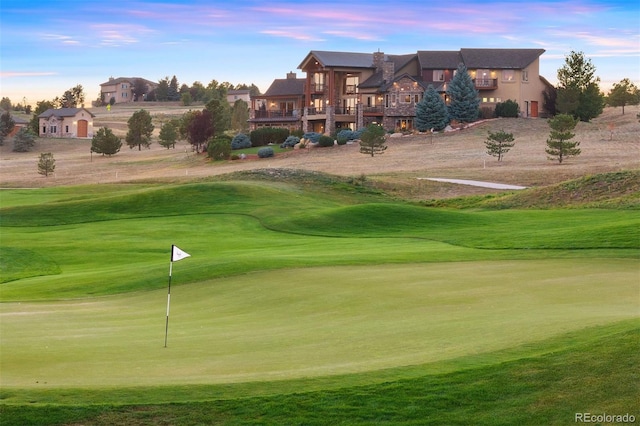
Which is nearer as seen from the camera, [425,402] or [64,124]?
[425,402]

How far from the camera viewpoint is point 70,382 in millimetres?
13391

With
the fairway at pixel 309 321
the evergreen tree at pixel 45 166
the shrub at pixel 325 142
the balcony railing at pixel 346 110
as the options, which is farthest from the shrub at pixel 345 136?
the fairway at pixel 309 321

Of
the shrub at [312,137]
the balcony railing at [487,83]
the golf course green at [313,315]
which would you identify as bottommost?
the golf course green at [313,315]

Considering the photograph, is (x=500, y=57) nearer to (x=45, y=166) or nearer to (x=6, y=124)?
(x=45, y=166)

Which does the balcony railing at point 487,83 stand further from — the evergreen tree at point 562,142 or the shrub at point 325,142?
the evergreen tree at point 562,142

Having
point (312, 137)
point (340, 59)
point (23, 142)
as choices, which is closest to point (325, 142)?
point (312, 137)

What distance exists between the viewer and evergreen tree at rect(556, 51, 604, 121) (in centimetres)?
10675

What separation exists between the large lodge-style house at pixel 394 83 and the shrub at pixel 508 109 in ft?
12.7

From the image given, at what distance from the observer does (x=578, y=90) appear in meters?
107

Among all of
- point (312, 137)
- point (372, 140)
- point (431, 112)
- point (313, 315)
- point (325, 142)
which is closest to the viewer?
point (313, 315)

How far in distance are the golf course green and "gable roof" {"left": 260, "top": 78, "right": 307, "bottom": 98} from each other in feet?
270

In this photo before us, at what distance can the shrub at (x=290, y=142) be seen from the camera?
99312 mm

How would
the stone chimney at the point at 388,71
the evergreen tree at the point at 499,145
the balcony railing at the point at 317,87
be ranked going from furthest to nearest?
1. the balcony railing at the point at 317,87
2. the stone chimney at the point at 388,71
3. the evergreen tree at the point at 499,145

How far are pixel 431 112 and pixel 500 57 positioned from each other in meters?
16.1
